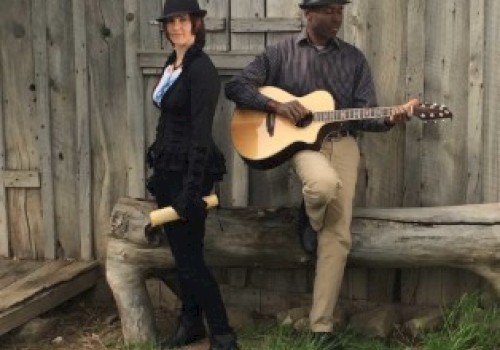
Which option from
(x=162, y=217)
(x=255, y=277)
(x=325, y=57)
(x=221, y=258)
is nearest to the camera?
(x=162, y=217)

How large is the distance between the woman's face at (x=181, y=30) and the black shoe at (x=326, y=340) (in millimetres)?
1789

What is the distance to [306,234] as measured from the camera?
523cm

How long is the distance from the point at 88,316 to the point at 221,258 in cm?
121

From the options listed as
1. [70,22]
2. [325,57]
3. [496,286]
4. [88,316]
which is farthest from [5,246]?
[496,286]

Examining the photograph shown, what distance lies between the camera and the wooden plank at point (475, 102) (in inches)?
208

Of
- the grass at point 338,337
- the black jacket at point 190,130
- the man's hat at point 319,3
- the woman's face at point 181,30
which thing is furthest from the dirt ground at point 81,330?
the man's hat at point 319,3

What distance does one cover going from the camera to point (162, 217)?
4805mm

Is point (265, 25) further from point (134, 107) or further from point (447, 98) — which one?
point (447, 98)

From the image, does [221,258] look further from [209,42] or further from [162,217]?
[209,42]

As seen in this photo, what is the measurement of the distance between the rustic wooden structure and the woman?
3.54 feet

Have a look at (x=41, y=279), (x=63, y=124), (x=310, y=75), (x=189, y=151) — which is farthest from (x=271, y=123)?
(x=41, y=279)

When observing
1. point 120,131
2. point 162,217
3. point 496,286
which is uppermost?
point 120,131

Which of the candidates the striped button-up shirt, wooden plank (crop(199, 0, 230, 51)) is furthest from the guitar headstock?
wooden plank (crop(199, 0, 230, 51))

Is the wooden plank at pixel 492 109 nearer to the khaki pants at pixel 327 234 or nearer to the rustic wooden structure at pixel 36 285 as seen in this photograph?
the khaki pants at pixel 327 234
